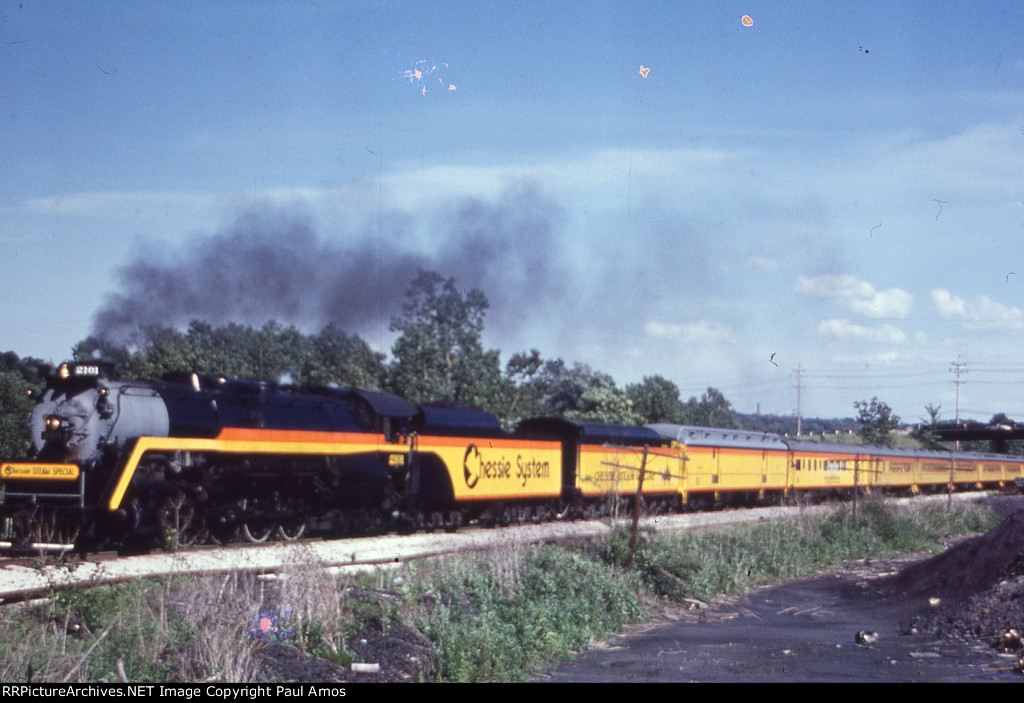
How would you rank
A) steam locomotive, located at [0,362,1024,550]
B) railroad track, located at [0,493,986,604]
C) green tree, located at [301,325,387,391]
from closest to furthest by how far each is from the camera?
railroad track, located at [0,493,986,604]
steam locomotive, located at [0,362,1024,550]
green tree, located at [301,325,387,391]

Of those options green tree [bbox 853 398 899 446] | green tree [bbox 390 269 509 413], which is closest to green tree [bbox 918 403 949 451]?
green tree [bbox 853 398 899 446]

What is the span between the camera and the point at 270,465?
1909 cm

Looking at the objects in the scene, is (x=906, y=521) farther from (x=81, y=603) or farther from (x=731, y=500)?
(x=81, y=603)

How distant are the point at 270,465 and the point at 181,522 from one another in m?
2.25

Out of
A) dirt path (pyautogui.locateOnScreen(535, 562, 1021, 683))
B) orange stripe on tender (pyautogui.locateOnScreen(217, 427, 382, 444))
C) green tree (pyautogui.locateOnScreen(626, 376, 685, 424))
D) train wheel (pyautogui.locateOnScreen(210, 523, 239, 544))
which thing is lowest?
dirt path (pyautogui.locateOnScreen(535, 562, 1021, 683))

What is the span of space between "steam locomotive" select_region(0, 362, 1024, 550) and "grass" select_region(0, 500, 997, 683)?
2.21 meters

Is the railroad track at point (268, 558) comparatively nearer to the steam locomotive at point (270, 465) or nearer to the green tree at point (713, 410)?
the steam locomotive at point (270, 465)

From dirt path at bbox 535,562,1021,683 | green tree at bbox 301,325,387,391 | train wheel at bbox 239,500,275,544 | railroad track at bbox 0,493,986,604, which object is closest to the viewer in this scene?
railroad track at bbox 0,493,986,604

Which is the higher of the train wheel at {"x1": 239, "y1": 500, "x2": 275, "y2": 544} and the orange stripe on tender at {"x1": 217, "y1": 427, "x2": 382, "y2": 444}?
the orange stripe on tender at {"x1": 217, "y1": 427, "x2": 382, "y2": 444}

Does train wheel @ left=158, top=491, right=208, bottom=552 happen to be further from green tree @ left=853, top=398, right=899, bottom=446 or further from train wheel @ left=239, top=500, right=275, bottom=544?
green tree @ left=853, top=398, right=899, bottom=446

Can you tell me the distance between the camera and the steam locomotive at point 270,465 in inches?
631

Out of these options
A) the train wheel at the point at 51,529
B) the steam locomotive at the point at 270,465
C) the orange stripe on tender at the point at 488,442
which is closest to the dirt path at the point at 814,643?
the steam locomotive at the point at 270,465

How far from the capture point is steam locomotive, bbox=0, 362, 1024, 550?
16016 millimetres

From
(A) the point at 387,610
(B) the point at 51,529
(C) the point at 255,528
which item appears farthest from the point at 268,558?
(C) the point at 255,528
